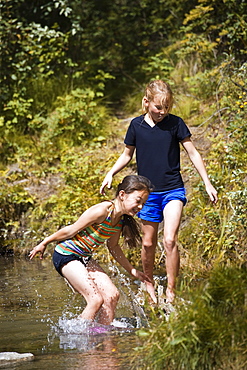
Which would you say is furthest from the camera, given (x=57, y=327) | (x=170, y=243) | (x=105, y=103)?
(x=105, y=103)

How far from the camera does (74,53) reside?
1151cm

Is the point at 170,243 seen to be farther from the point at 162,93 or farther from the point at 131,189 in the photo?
the point at 162,93

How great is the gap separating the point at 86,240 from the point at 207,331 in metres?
1.89

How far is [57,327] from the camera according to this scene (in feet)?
16.3

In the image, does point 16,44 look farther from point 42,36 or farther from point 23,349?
point 23,349

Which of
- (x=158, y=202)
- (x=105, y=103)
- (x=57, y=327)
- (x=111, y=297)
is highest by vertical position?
(x=158, y=202)

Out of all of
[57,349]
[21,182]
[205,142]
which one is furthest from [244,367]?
[21,182]

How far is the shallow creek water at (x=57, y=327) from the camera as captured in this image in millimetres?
3994

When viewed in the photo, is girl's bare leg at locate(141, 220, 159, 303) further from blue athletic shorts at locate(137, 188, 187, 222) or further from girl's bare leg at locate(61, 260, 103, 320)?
girl's bare leg at locate(61, 260, 103, 320)

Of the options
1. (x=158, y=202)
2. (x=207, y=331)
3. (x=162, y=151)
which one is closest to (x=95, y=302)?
(x=158, y=202)

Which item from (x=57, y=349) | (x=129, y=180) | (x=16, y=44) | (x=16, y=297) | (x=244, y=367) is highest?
(x=16, y=44)

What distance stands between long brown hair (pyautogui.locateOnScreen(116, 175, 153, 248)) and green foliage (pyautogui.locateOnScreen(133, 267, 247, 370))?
4.99 feet

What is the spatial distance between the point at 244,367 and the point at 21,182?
6.58 m

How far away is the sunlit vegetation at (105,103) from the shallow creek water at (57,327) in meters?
1.09
